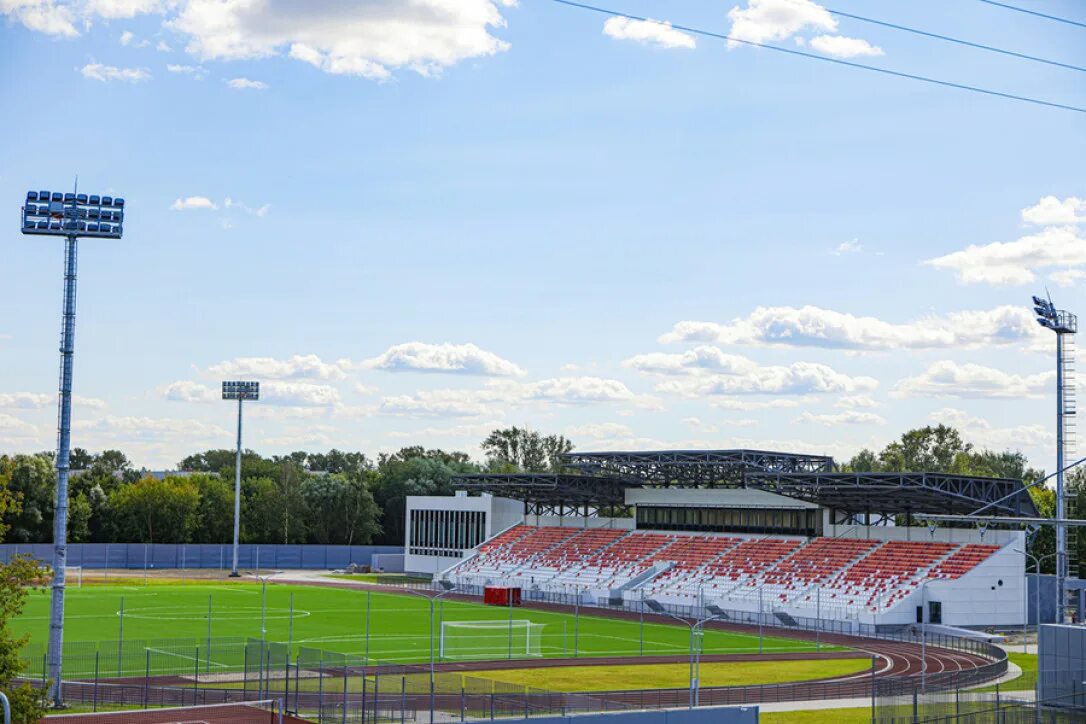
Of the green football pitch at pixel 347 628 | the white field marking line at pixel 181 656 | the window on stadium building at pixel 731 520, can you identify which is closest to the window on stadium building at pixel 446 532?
the window on stadium building at pixel 731 520

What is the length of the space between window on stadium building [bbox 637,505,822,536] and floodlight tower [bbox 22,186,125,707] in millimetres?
56583

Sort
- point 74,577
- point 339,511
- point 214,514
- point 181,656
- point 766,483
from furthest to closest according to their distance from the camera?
point 339,511, point 214,514, point 74,577, point 766,483, point 181,656

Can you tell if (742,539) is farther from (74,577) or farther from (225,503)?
(225,503)

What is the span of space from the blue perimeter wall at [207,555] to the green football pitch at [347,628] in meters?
23.8

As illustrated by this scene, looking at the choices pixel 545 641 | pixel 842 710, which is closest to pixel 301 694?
pixel 842 710

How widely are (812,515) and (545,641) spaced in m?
30.1

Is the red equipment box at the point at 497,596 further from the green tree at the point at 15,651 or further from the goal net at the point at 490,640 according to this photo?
the green tree at the point at 15,651

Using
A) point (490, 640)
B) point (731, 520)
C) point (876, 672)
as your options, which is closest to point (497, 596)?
point (731, 520)

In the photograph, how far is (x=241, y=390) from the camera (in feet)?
378

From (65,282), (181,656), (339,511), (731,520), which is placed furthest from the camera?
(339,511)

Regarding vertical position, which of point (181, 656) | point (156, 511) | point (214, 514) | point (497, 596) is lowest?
point (181, 656)

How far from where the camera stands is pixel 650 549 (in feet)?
318

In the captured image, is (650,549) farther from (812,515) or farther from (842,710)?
(842,710)

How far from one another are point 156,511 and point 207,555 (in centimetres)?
1010
